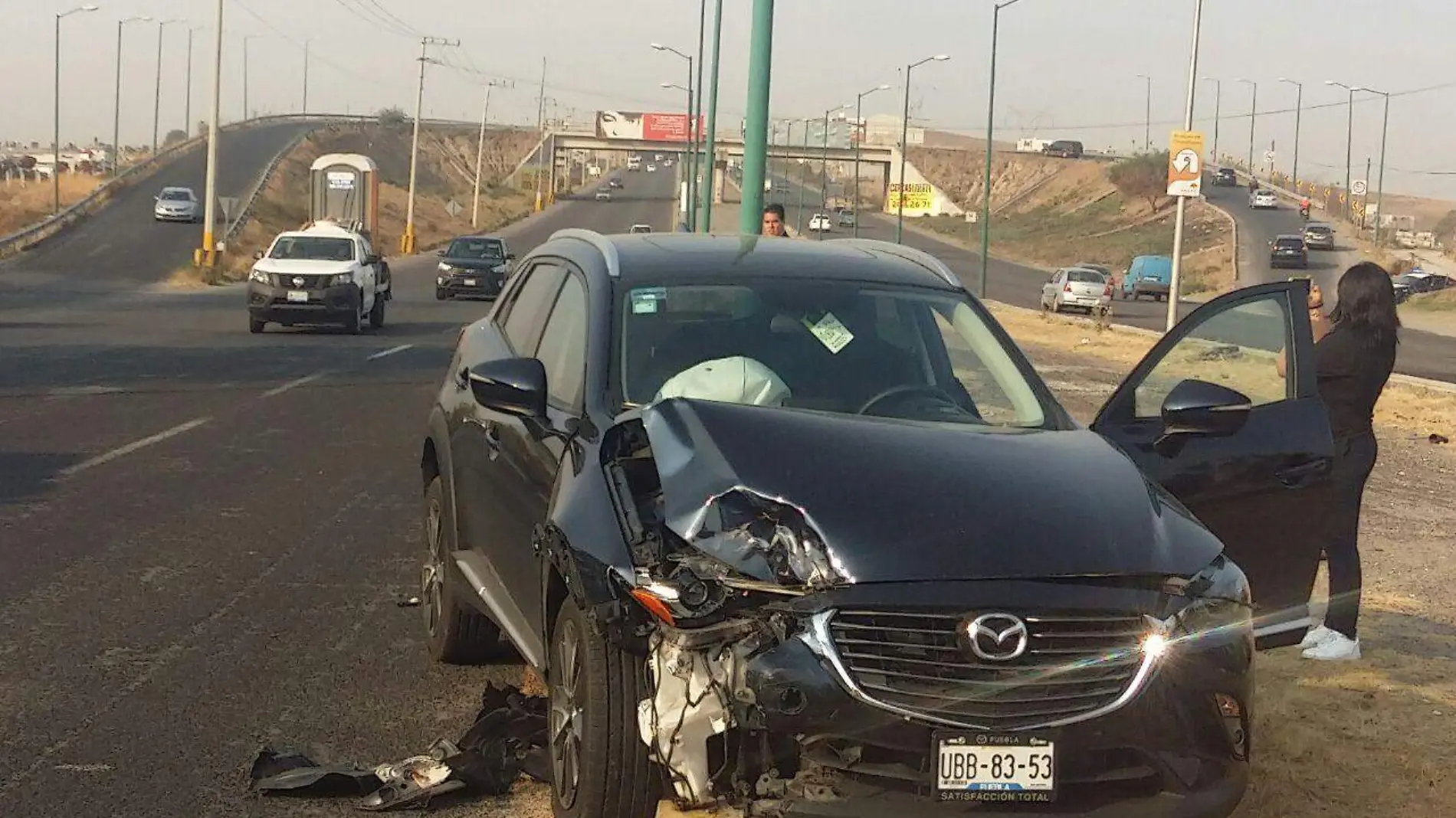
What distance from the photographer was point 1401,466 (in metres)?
15.5

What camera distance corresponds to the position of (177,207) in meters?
67.1

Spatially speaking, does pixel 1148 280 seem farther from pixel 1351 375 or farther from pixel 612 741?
pixel 612 741

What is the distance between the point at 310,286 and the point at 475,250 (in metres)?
15.6

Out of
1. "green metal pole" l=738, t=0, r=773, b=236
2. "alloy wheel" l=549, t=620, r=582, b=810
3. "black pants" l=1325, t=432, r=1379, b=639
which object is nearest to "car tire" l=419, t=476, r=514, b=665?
"alloy wheel" l=549, t=620, r=582, b=810

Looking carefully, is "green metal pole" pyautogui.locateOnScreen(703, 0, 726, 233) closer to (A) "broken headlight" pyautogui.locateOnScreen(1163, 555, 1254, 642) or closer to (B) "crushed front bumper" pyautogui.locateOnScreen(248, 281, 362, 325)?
(B) "crushed front bumper" pyautogui.locateOnScreen(248, 281, 362, 325)

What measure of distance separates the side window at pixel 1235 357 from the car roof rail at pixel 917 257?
775mm

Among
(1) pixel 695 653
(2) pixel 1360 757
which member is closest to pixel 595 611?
(1) pixel 695 653

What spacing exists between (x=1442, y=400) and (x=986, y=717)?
19.2 m

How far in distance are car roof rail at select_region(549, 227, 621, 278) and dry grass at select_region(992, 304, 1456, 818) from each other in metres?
2.61

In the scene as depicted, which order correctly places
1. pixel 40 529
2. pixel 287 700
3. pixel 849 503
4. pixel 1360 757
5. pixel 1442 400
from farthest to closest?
pixel 1442 400, pixel 40 529, pixel 287 700, pixel 1360 757, pixel 849 503

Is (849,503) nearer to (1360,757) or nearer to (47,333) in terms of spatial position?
(1360,757)

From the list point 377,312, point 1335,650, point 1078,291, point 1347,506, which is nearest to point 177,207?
point 1078,291

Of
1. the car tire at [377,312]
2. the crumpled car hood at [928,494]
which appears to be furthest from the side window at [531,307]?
the car tire at [377,312]

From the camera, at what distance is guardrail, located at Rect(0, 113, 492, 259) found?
181ft
